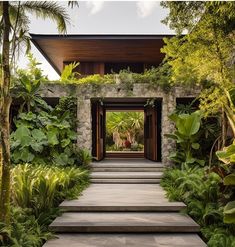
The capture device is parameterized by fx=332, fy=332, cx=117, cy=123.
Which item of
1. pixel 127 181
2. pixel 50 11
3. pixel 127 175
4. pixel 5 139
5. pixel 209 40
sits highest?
pixel 209 40

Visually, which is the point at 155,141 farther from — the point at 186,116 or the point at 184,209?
the point at 184,209

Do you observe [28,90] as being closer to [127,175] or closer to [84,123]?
[84,123]

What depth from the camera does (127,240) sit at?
5.15 m

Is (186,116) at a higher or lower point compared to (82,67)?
lower

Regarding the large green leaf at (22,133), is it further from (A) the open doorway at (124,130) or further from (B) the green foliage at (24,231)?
(A) the open doorway at (124,130)

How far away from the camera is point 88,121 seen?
11727mm

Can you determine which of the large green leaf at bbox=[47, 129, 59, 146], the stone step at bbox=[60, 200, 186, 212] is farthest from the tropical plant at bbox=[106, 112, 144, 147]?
the stone step at bbox=[60, 200, 186, 212]

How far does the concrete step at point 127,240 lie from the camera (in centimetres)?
491

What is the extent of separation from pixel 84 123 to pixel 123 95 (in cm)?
170

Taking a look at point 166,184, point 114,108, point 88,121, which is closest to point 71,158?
point 88,121

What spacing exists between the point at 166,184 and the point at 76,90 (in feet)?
16.0

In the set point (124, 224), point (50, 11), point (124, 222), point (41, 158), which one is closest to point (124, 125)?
point (41, 158)

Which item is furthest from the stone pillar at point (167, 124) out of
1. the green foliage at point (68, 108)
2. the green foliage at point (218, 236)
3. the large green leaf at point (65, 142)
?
the green foliage at point (218, 236)

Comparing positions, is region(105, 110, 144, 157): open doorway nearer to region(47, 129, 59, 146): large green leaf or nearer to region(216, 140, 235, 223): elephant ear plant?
region(47, 129, 59, 146): large green leaf
